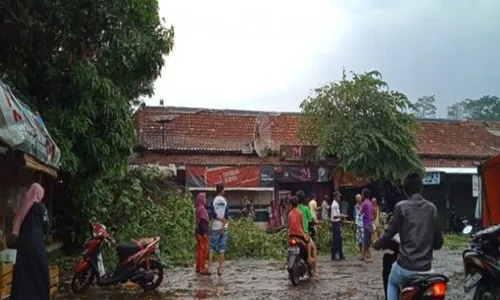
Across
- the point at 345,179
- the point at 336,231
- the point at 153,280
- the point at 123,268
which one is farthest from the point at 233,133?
the point at 123,268

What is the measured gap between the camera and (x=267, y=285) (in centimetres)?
1121

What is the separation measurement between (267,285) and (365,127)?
1285cm

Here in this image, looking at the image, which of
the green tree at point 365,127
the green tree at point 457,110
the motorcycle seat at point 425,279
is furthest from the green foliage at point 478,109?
the motorcycle seat at point 425,279

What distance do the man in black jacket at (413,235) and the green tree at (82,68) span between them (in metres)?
6.20

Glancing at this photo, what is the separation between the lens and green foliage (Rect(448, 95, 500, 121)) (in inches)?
2188

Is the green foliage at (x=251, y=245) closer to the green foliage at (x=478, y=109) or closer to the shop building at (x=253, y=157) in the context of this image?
the shop building at (x=253, y=157)

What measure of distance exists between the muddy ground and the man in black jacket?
4.44 meters

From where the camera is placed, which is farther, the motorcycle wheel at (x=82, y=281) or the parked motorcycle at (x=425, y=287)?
the motorcycle wheel at (x=82, y=281)

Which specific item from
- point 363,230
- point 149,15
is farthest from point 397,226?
point 363,230

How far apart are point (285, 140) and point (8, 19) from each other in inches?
705

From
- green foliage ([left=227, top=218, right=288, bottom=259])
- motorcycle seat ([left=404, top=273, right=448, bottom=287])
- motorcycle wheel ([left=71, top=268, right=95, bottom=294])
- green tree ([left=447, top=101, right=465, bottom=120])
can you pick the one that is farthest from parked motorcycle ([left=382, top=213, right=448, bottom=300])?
green tree ([left=447, top=101, right=465, bottom=120])

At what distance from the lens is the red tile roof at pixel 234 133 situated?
A: 24.8m

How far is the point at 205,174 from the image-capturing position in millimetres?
22828

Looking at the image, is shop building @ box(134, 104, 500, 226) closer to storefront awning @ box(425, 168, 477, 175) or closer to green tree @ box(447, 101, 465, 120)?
storefront awning @ box(425, 168, 477, 175)
